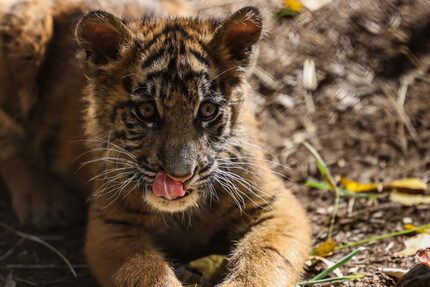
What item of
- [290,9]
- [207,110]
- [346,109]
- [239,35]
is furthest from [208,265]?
[290,9]

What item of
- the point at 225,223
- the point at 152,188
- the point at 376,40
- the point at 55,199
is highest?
the point at 376,40

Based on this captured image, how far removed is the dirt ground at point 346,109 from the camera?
21.1ft

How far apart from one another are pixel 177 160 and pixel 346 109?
124 inches

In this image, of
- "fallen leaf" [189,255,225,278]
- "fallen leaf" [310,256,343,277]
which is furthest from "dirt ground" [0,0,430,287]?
"fallen leaf" [189,255,225,278]

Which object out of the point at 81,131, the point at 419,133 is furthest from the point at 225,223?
the point at 419,133

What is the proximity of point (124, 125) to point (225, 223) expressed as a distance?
1.07 metres

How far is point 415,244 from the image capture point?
581cm

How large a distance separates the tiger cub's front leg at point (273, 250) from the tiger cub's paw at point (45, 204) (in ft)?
6.00

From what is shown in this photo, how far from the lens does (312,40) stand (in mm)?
8055

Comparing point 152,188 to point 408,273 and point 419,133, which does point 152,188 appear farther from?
point 419,133

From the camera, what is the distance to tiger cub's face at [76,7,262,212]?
4.96 m

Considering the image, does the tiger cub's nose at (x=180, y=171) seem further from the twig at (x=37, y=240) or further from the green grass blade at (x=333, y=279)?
the twig at (x=37, y=240)

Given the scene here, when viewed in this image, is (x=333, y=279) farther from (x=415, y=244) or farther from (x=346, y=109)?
(x=346, y=109)

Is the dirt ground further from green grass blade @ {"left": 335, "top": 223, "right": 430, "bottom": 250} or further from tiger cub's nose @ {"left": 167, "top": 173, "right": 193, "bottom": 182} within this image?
tiger cub's nose @ {"left": 167, "top": 173, "right": 193, "bottom": 182}
